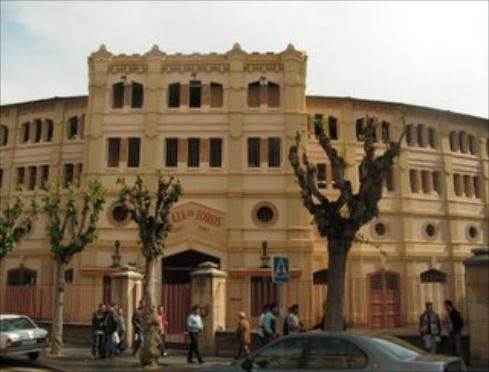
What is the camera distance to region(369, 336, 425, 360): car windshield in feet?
31.7

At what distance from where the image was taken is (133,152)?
35562 millimetres

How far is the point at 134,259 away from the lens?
112 ft

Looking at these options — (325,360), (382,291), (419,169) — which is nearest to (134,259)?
(382,291)

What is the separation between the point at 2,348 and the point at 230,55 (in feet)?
70.2

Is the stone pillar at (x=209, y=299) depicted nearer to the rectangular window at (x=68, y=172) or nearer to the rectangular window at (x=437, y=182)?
the rectangular window at (x=68, y=172)

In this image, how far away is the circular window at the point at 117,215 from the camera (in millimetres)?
34719

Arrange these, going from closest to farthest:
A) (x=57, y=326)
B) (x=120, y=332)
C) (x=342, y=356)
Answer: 1. (x=342, y=356)
2. (x=120, y=332)
3. (x=57, y=326)

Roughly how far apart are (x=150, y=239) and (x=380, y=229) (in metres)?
21.3

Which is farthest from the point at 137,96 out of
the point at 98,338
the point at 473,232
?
the point at 473,232

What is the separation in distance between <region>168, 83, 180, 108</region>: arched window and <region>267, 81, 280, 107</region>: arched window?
509 cm

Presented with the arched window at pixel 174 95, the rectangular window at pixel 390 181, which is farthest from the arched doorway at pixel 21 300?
the rectangular window at pixel 390 181

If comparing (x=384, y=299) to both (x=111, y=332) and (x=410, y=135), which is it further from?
(x=111, y=332)

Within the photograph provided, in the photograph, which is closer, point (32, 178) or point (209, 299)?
point (209, 299)

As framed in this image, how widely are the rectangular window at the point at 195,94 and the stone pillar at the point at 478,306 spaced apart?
2171 centimetres
